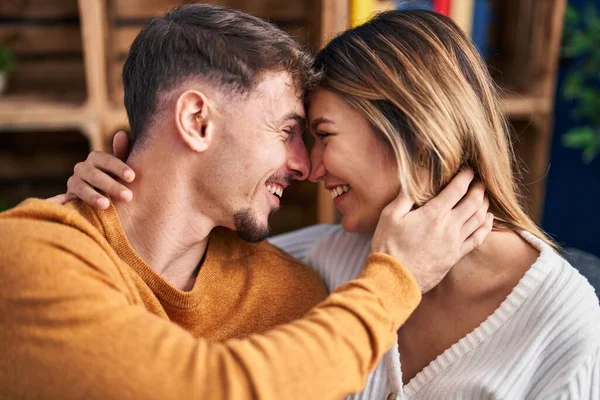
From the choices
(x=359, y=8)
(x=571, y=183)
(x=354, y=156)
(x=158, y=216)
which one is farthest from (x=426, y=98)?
(x=571, y=183)

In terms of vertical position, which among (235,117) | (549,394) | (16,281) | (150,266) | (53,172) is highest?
(235,117)

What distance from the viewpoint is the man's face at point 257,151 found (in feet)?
4.18

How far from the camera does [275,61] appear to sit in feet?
4.27

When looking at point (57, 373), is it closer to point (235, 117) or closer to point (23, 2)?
point (235, 117)

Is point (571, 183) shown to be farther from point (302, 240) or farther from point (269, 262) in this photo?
point (269, 262)

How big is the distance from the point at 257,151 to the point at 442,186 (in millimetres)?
379

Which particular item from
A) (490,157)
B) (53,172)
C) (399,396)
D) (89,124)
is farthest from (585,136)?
(53,172)

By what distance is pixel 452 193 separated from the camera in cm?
126

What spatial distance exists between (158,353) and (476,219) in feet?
2.17

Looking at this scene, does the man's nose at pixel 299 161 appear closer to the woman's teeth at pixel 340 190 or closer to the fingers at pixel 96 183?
the woman's teeth at pixel 340 190

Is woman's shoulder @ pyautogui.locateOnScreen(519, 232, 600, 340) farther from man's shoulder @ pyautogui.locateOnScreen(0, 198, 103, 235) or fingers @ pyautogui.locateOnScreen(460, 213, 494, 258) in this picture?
man's shoulder @ pyautogui.locateOnScreen(0, 198, 103, 235)

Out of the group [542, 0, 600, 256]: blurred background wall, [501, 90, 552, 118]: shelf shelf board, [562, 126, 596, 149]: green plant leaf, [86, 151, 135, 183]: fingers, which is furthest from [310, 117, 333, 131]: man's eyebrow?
[542, 0, 600, 256]: blurred background wall

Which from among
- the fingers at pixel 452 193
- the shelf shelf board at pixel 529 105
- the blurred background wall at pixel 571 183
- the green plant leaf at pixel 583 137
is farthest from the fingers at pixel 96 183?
the blurred background wall at pixel 571 183

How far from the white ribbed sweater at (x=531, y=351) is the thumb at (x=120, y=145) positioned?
2.33 feet
